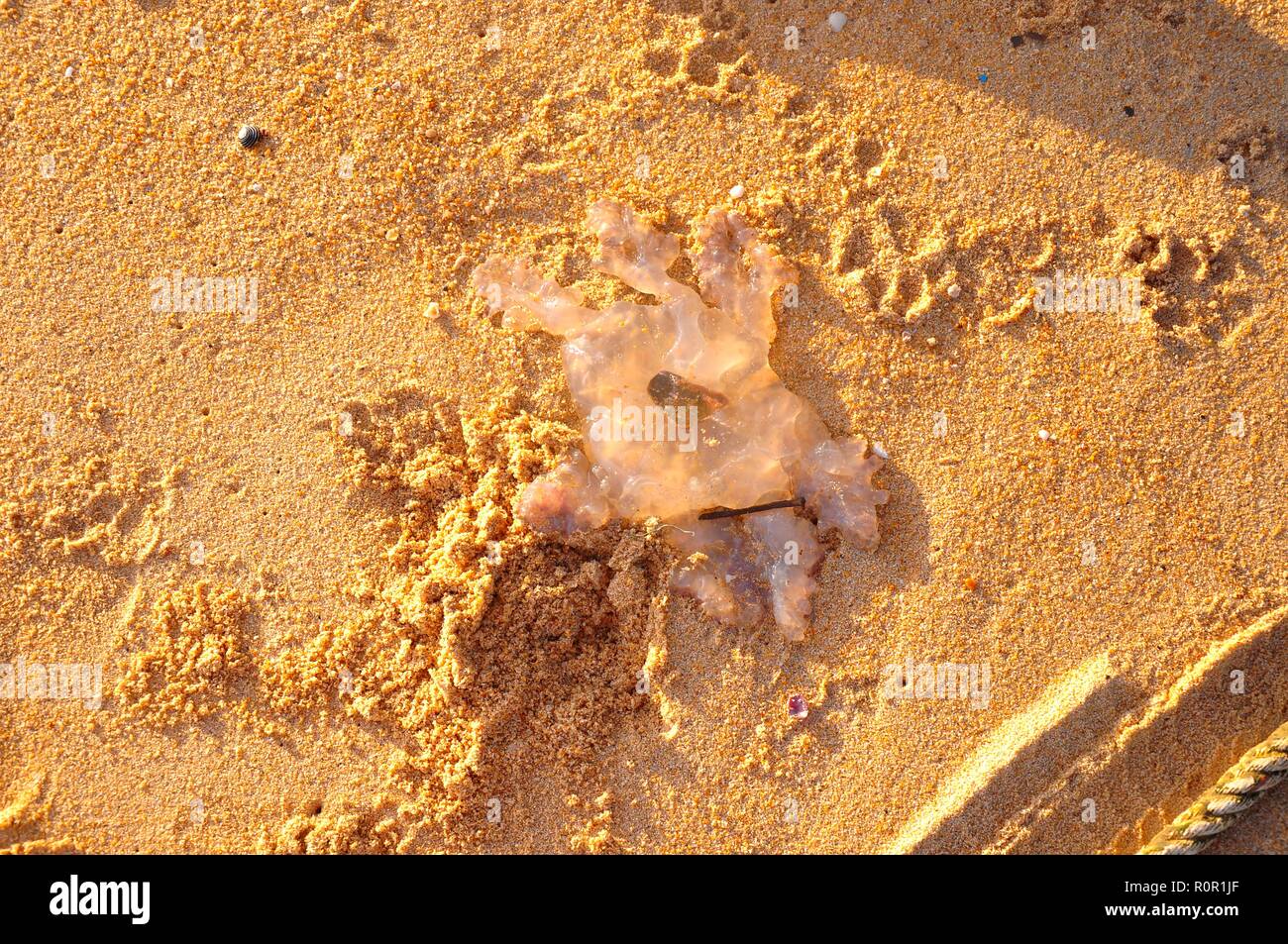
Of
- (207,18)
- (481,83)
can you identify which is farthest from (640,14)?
(207,18)

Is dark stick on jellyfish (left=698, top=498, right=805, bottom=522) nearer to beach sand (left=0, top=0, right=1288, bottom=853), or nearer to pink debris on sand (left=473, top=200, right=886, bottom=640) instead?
pink debris on sand (left=473, top=200, right=886, bottom=640)

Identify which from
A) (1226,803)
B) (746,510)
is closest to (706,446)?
(746,510)

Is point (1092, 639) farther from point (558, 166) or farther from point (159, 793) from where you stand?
point (159, 793)

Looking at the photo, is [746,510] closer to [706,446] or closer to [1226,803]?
[706,446]

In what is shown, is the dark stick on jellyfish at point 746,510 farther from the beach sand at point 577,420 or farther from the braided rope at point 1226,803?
the braided rope at point 1226,803

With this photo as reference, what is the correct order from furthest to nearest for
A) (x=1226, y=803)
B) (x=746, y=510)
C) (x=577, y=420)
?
(x=577, y=420) < (x=746, y=510) < (x=1226, y=803)

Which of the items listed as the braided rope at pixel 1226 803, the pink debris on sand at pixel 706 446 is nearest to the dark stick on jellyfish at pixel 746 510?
the pink debris on sand at pixel 706 446
